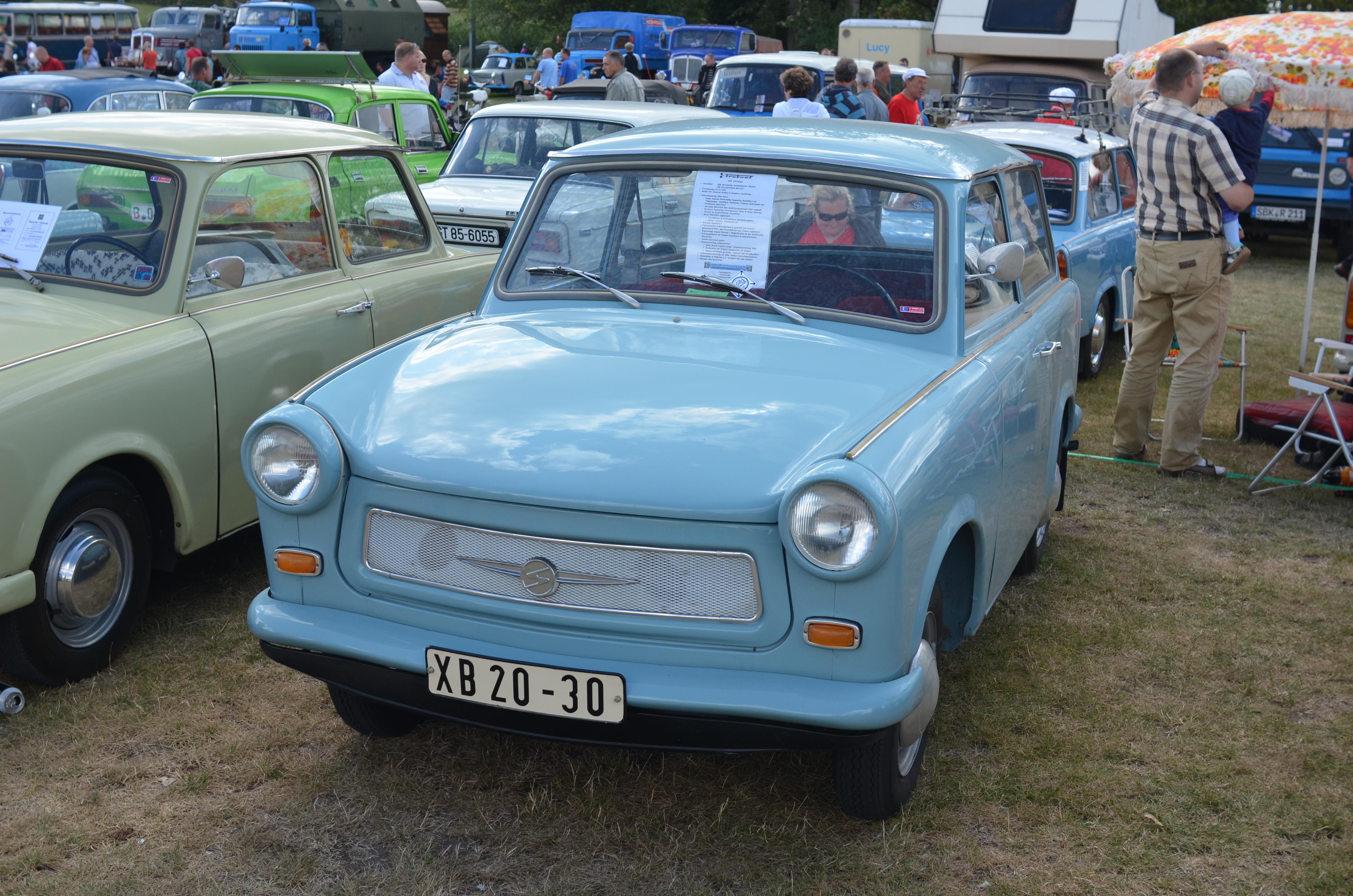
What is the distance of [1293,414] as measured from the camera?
690 centimetres

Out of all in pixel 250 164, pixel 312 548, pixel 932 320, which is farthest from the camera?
pixel 250 164

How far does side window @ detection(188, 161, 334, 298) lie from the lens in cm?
452

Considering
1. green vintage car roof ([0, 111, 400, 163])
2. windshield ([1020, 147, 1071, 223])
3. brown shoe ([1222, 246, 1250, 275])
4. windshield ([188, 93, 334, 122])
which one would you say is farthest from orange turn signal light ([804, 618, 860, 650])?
windshield ([188, 93, 334, 122])

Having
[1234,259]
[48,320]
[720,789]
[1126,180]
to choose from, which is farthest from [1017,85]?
[720,789]

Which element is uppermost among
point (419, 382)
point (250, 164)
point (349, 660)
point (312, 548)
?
point (250, 164)

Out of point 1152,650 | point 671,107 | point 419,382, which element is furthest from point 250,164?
point 671,107

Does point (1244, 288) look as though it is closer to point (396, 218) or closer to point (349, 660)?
point (396, 218)

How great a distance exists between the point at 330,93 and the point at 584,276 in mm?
7776

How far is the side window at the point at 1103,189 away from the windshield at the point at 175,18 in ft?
115

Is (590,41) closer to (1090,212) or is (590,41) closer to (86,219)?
(1090,212)

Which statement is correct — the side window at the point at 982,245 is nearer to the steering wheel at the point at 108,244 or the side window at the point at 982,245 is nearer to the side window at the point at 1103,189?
the steering wheel at the point at 108,244

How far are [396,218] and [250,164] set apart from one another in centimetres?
98

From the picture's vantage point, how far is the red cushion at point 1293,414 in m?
6.46

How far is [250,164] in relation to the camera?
4.73m
